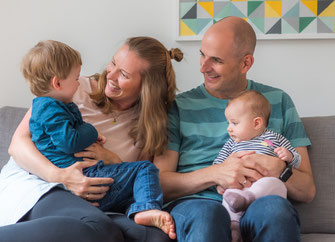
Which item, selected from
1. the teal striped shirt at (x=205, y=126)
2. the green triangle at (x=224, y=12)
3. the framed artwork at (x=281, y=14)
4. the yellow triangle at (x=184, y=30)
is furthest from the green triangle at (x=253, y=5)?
the teal striped shirt at (x=205, y=126)

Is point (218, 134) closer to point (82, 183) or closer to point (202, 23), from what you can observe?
point (82, 183)

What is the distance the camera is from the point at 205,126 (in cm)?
196

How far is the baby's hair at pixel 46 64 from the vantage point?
1.69 metres

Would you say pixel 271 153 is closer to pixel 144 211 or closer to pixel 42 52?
pixel 144 211

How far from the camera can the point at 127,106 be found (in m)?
2.04

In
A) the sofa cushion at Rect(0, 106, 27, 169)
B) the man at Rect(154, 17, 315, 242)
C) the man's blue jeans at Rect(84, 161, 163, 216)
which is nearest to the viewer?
the man's blue jeans at Rect(84, 161, 163, 216)

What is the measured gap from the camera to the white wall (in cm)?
247

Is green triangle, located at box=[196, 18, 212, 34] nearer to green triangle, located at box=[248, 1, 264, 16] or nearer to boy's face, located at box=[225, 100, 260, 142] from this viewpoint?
green triangle, located at box=[248, 1, 264, 16]

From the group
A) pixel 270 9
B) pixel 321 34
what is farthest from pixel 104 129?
pixel 321 34

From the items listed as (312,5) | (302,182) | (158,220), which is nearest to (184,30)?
(312,5)

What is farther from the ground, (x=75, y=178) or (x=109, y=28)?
(x=109, y=28)

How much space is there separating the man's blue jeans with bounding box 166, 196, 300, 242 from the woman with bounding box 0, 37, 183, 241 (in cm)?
14

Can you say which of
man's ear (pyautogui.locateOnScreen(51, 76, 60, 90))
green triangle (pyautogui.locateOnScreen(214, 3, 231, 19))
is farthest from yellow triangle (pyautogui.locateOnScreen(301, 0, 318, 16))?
man's ear (pyautogui.locateOnScreen(51, 76, 60, 90))

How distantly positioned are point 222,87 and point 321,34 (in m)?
0.82
